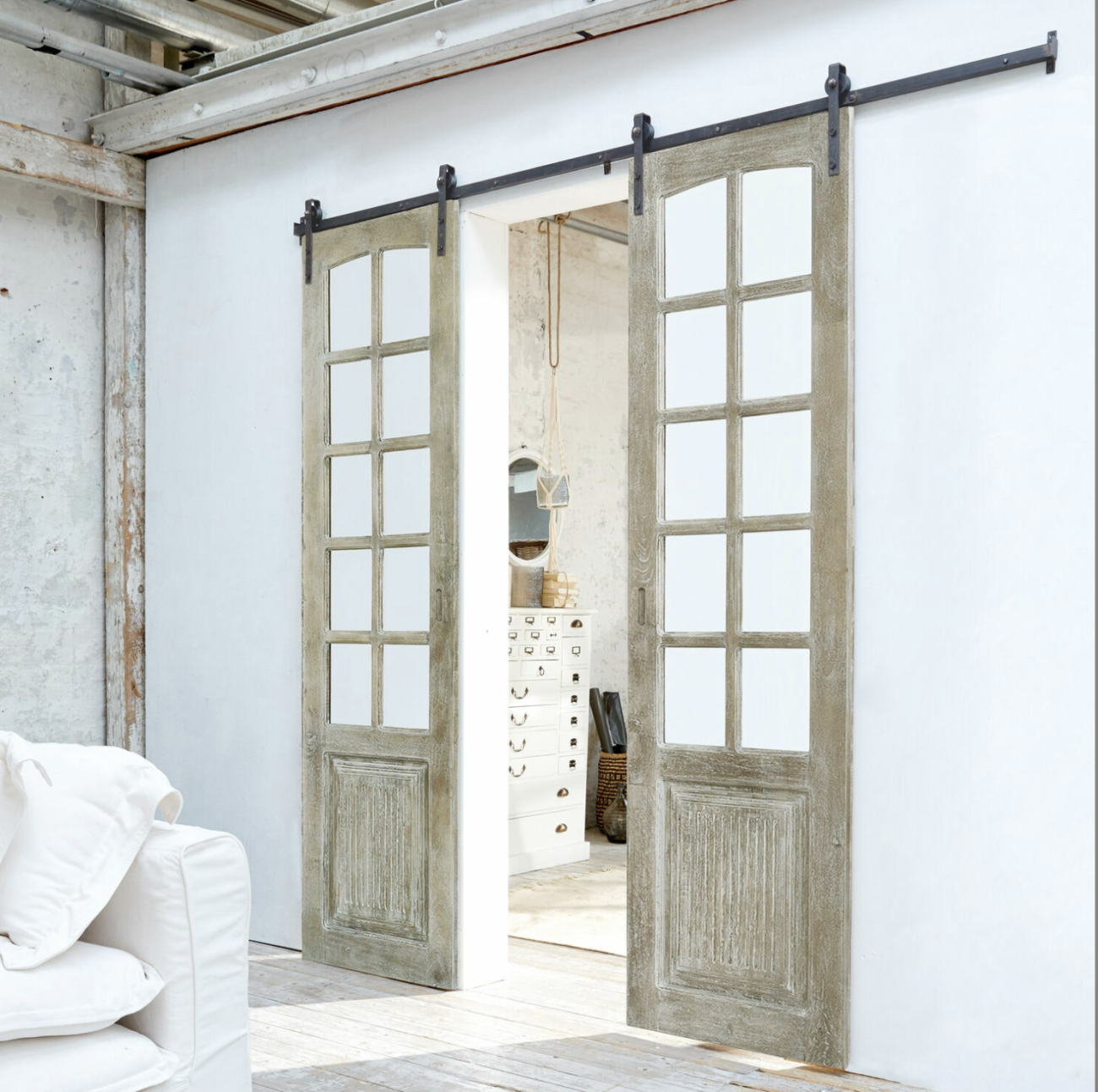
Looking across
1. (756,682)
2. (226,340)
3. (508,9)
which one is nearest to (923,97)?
(508,9)

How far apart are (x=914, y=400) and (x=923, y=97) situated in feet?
2.49

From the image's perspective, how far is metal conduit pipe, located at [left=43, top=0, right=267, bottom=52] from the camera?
4.42 meters

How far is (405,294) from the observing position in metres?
4.15

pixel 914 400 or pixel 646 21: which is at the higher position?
pixel 646 21

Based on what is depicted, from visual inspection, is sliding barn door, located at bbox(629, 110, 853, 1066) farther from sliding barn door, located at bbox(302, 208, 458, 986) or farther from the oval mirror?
the oval mirror

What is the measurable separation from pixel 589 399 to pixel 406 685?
3410 millimetres

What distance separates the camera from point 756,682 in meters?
3.36

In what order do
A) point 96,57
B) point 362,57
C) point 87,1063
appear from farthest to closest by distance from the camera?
1. point 96,57
2. point 362,57
3. point 87,1063

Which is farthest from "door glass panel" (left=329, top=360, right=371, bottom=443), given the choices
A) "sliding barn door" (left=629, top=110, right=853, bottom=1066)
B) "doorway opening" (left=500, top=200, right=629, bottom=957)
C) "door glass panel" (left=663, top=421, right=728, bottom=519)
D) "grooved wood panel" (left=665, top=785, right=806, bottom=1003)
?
"grooved wood panel" (left=665, top=785, right=806, bottom=1003)

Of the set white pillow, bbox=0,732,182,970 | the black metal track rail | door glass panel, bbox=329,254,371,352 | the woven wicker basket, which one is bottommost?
the woven wicker basket

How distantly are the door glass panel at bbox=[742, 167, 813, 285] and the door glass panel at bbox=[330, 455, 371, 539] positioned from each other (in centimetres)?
150

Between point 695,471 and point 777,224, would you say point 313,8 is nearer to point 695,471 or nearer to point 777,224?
point 777,224

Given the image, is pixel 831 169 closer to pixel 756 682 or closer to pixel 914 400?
pixel 914 400

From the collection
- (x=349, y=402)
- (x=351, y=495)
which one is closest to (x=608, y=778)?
(x=351, y=495)
